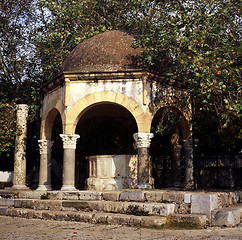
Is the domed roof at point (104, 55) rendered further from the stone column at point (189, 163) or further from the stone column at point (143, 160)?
the stone column at point (189, 163)

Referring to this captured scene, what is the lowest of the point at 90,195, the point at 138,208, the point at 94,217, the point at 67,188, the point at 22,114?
the point at 94,217

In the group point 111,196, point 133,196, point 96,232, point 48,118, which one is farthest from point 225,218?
point 48,118

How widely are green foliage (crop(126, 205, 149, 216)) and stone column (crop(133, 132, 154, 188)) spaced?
2.41 m

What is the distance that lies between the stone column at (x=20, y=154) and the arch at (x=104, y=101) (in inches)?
126

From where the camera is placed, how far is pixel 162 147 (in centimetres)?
1700

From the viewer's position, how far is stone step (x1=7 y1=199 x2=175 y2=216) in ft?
28.0

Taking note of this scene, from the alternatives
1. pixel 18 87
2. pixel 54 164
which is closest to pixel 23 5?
pixel 18 87

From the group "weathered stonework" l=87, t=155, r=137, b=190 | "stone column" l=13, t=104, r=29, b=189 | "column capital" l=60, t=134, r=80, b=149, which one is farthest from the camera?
"stone column" l=13, t=104, r=29, b=189

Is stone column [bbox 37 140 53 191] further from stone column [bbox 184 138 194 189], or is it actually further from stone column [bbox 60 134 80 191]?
stone column [bbox 184 138 194 189]

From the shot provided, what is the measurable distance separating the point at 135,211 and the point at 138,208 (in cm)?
11

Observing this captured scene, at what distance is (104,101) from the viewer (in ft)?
39.2

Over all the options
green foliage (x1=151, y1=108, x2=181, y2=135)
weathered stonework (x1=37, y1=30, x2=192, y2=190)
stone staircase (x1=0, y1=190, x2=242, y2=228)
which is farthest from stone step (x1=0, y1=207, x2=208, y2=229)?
green foliage (x1=151, y1=108, x2=181, y2=135)

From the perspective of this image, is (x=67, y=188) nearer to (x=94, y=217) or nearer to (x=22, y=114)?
(x=94, y=217)

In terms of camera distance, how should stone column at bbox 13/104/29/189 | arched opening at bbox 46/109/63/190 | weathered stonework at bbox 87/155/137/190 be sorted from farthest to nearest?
arched opening at bbox 46/109/63/190
stone column at bbox 13/104/29/189
weathered stonework at bbox 87/155/137/190
